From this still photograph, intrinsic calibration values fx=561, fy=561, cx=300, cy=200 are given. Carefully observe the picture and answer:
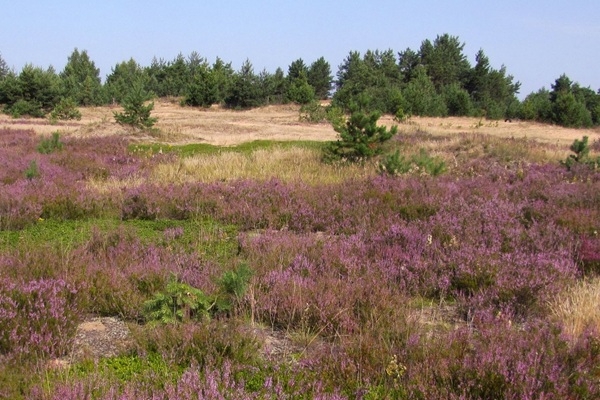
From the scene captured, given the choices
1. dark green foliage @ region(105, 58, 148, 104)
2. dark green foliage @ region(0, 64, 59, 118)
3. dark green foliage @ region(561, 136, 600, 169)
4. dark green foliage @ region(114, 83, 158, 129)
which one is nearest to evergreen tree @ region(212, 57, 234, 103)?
dark green foliage @ region(105, 58, 148, 104)

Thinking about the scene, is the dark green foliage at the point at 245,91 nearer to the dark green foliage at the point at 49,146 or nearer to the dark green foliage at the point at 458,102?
the dark green foliage at the point at 458,102

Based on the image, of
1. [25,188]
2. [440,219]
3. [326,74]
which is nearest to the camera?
[440,219]

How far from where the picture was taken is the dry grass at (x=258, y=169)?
1319cm

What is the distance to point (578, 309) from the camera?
14.8 ft

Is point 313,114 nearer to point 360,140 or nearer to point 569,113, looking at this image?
point 569,113

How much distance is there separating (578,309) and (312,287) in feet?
7.18

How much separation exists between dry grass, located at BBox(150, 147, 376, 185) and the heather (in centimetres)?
237

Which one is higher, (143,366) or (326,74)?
(326,74)

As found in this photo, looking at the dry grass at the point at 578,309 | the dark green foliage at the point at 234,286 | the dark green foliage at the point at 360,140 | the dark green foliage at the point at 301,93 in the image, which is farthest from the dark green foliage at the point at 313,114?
the dark green foliage at the point at 234,286

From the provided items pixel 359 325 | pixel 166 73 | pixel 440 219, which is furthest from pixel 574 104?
pixel 166 73

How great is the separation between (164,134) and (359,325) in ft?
82.5

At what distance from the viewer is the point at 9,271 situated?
5270 millimetres

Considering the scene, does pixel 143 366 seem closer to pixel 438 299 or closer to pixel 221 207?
pixel 438 299

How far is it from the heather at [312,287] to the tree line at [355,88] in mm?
22821
